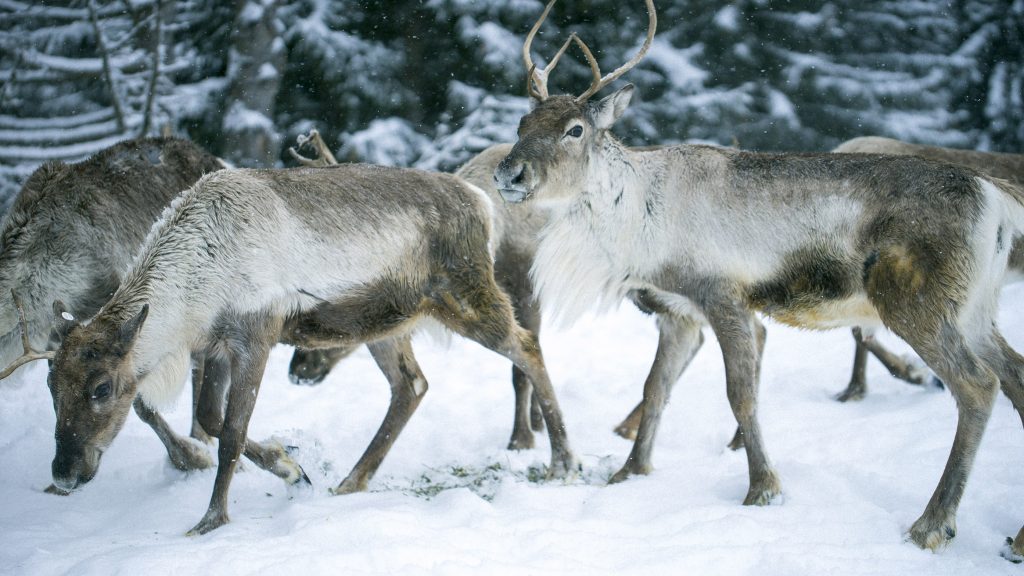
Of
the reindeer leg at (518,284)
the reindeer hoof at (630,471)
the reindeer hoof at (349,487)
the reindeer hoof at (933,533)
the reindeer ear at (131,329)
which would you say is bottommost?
the reindeer hoof at (349,487)

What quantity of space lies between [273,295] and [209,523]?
1018mm

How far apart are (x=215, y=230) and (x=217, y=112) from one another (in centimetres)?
641

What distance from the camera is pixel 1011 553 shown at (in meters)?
3.48

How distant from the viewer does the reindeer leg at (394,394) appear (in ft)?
15.7

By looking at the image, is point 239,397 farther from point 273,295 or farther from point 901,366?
point 901,366

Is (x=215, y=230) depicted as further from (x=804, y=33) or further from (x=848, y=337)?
(x=804, y=33)

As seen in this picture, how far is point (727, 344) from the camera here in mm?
4184

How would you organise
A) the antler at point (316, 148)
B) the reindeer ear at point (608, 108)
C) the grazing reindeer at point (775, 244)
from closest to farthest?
the grazing reindeer at point (775, 244) → the reindeer ear at point (608, 108) → the antler at point (316, 148)

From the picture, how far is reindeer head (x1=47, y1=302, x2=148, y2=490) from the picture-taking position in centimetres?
379

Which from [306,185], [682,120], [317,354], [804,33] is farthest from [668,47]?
[306,185]

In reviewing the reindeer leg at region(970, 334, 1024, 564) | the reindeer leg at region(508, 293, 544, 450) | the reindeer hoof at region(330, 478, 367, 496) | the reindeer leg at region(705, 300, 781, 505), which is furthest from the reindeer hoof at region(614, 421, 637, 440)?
the reindeer leg at region(970, 334, 1024, 564)

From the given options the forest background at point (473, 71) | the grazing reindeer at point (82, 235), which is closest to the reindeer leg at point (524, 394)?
the grazing reindeer at point (82, 235)

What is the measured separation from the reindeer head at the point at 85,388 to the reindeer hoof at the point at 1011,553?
137 inches

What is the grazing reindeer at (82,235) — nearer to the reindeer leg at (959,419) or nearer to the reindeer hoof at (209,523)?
the reindeer hoof at (209,523)
